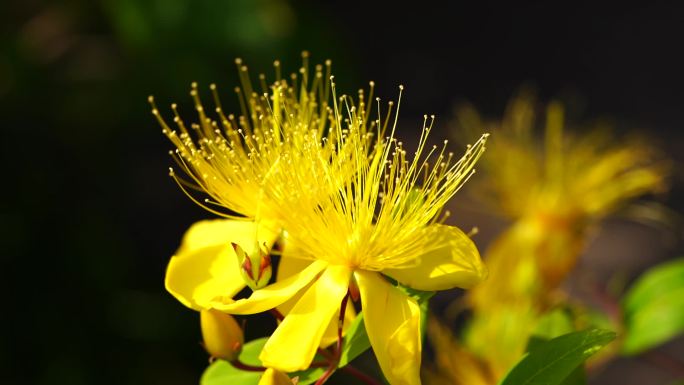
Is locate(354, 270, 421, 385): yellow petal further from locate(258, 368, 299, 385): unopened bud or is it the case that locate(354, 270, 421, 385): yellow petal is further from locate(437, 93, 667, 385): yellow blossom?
locate(437, 93, 667, 385): yellow blossom

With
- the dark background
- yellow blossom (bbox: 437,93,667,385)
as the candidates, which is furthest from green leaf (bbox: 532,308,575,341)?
the dark background

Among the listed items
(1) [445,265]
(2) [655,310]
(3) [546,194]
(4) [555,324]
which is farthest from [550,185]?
(1) [445,265]

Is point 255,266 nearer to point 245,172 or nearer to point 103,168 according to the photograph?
point 245,172

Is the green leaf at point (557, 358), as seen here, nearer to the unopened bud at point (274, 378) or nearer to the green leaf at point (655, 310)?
the unopened bud at point (274, 378)

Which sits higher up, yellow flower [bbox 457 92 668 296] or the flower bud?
yellow flower [bbox 457 92 668 296]

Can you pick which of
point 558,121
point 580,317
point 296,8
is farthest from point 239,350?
point 296,8

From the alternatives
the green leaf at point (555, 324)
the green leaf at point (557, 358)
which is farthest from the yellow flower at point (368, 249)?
the green leaf at point (555, 324)

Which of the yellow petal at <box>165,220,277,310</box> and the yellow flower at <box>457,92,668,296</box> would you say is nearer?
the yellow petal at <box>165,220,277,310</box>
